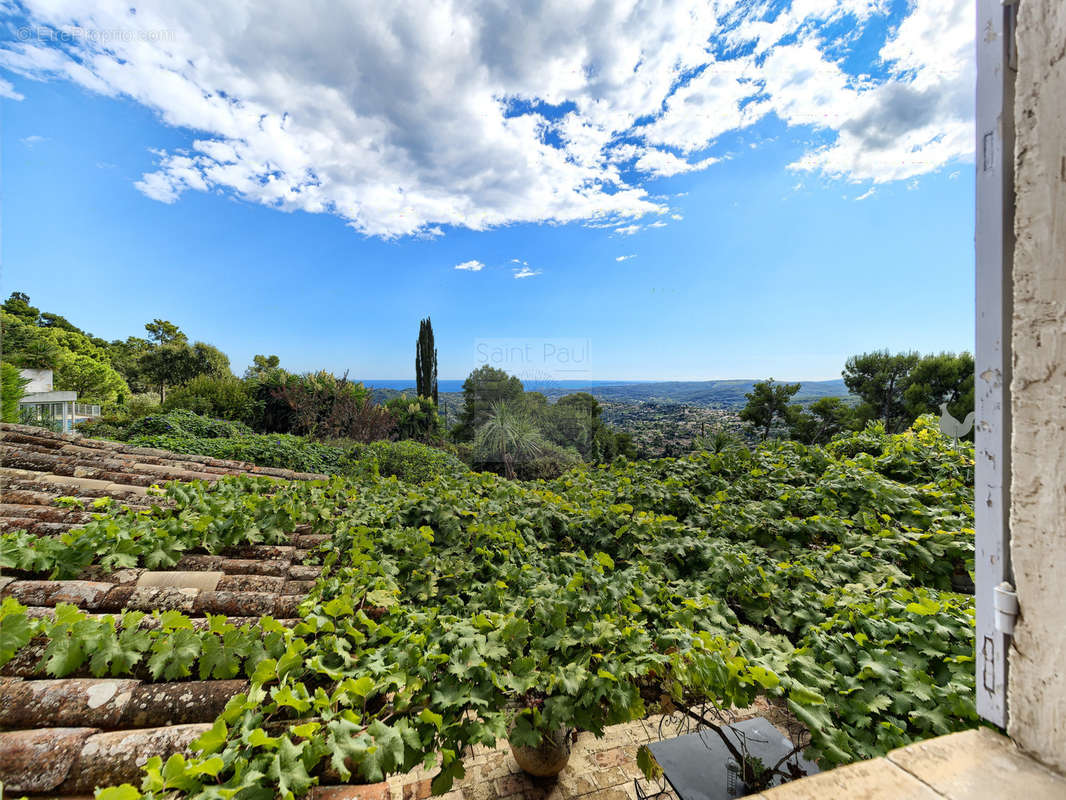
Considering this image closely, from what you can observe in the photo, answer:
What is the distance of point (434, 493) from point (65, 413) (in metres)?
17.8

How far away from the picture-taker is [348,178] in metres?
15.3

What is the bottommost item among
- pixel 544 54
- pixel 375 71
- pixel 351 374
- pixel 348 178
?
pixel 351 374

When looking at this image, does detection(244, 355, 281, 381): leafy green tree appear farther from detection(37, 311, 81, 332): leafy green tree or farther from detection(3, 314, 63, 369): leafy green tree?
detection(37, 311, 81, 332): leafy green tree

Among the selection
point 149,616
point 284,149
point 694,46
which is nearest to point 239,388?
point 284,149

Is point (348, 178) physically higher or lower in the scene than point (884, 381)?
higher

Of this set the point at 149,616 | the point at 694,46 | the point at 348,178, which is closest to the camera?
the point at 149,616

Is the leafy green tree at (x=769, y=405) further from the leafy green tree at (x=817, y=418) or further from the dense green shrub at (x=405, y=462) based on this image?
the dense green shrub at (x=405, y=462)

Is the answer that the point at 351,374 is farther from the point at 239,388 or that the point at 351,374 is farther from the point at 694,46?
the point at 694,46

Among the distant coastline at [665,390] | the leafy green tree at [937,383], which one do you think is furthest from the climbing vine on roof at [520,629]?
the leafy green tree at [937,383]

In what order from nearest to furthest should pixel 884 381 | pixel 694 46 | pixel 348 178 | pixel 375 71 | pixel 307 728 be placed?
pixel 307 728 → pixel 694 46 → pixel 375 71 → pixel 884 381 → pixel 348 178

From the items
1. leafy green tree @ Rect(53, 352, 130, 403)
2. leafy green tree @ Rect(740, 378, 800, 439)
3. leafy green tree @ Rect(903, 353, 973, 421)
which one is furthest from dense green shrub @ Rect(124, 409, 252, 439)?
leafy green tree @ Rect(903, 353, 973, 421)

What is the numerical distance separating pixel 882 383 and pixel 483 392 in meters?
14.3

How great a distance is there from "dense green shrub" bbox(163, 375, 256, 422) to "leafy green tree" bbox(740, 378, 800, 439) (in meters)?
16.0

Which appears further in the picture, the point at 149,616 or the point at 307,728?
the point at 149,616
